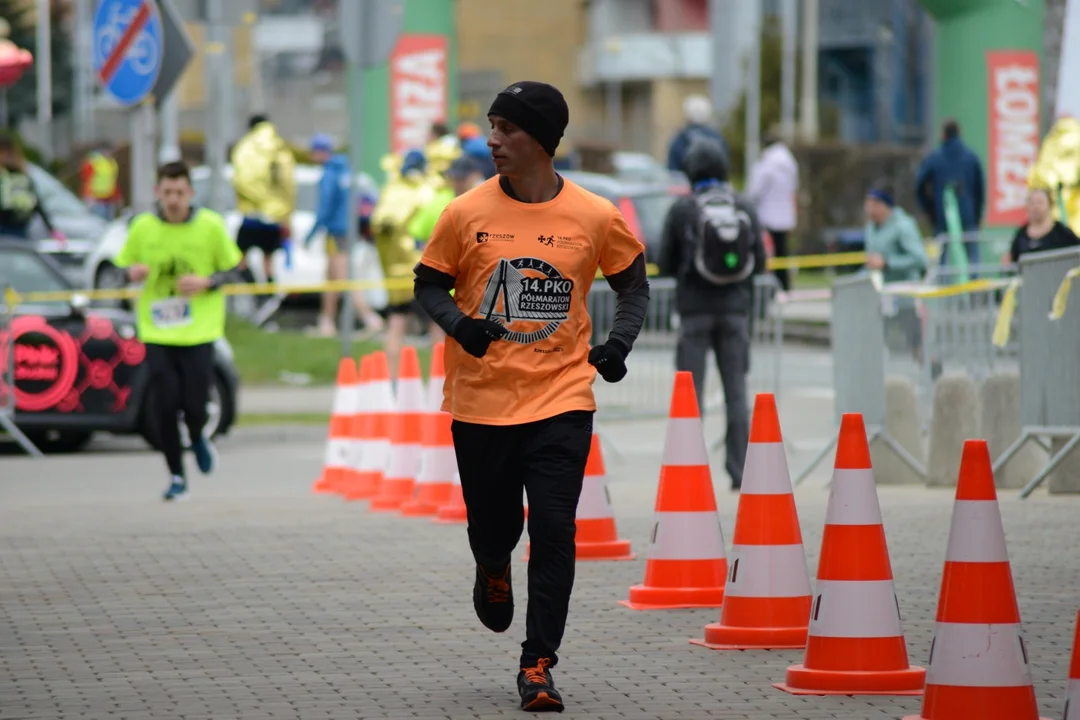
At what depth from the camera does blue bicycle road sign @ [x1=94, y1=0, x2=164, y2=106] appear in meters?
16.9

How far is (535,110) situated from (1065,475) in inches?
250

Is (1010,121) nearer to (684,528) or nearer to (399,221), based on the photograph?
(399,221)

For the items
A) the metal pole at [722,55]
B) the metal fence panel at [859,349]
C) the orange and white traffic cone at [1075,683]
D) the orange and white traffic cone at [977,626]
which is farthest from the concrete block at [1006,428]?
the metal pole at [722,55]

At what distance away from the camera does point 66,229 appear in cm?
2961

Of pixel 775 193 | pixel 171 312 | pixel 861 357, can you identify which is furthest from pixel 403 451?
pixel 775 193

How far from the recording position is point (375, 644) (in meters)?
7.72

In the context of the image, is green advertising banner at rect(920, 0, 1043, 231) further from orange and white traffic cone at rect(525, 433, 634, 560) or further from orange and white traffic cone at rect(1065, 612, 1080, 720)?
orange and white traffic cone at rect(1065, 612, 1080, 720)

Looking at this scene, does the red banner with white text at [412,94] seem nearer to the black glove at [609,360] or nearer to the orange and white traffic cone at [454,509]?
the orange and white traffic cone at [454,509]

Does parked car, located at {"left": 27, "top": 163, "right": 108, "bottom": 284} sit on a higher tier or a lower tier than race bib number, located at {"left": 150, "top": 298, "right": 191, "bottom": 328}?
lower

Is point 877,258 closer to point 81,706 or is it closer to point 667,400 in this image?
point 667,400

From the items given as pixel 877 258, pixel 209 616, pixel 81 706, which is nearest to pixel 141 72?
pixel 877 258

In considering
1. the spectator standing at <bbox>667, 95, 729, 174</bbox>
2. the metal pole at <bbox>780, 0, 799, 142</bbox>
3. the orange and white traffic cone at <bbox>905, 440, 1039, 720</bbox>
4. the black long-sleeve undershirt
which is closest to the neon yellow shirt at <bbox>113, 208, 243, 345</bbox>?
the black long-sleeve undershirt

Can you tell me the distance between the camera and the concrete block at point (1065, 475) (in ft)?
39.6

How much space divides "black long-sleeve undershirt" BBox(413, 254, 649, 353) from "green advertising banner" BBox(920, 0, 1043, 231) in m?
20.1
